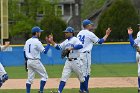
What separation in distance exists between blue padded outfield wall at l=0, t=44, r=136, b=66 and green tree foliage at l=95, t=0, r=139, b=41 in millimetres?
10194

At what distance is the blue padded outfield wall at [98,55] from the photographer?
31695mm

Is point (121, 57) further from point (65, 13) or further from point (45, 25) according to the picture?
point (65, 13)

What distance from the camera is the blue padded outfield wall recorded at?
104 feet

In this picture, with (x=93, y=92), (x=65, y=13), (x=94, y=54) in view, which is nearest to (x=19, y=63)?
(x=94, y=54)

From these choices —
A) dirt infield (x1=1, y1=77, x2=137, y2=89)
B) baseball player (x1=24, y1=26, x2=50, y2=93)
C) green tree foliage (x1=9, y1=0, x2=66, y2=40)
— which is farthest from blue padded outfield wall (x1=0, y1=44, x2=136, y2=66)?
green tree foliage (x1=9, y1=0, x2=66, y2=40)

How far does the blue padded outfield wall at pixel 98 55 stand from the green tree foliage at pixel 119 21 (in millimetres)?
10194

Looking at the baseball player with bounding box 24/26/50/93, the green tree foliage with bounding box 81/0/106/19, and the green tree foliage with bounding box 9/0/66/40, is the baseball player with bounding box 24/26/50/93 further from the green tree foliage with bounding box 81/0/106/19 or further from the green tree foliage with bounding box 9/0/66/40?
the green tree foliage with bounding box 81/0/106/19

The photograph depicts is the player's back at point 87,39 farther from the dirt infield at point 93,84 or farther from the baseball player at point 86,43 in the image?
the dirt infield at point 93,84

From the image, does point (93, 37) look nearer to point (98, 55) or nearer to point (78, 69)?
point (78, 69)

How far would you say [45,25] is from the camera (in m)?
45.5

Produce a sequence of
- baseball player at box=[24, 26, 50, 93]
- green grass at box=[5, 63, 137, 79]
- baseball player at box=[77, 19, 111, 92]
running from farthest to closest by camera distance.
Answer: green grass at box=[5, 63, 137, 79] → baseball player at box=[77, 19, 111, 92] → baseball player at box=[24, 26, 50, 93]

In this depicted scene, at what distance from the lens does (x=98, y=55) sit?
32.3 metres

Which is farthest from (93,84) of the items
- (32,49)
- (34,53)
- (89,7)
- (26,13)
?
(89,7)

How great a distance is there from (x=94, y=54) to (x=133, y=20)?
12089mm
